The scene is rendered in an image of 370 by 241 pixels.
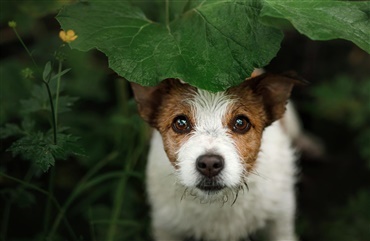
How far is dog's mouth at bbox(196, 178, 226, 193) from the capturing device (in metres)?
2.65

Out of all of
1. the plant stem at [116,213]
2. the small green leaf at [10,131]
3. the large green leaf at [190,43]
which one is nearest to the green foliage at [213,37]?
the large green leaf at [190,43]

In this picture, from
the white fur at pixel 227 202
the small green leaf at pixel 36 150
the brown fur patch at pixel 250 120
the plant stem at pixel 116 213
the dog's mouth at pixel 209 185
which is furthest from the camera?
the plant stem at pixel 116 213

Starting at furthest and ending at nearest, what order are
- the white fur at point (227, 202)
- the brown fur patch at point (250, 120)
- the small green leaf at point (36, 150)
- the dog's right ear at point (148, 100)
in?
the white fur at point (227, 202) → the dog's right ear at point (148, 100) → the brown fur patch at point (250, 120) → the small green leaf at point (36, 150)

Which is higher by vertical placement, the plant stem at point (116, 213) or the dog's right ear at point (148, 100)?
the dog's right ear at point (148, 100)

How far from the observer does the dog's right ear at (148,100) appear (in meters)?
2.98

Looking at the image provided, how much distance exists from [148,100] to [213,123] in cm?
43

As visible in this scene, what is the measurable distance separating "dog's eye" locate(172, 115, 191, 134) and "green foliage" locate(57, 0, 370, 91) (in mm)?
360

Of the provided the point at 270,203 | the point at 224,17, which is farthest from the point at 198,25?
the point at 270,203

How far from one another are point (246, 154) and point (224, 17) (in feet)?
2.14

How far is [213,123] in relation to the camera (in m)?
2.74

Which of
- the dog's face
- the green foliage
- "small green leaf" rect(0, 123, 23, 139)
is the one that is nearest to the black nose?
the dog's face

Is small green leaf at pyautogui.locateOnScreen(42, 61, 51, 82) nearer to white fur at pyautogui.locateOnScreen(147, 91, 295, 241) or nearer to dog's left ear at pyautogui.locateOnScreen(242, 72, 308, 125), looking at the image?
white fur at pyautogui.locateOnScreen(147, 91, 295, 241)

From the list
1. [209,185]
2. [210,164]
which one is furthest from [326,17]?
[209,185]

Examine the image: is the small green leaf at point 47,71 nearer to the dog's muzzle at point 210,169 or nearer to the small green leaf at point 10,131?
the small green leaf at point 10,131
